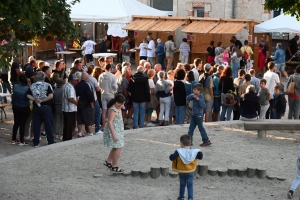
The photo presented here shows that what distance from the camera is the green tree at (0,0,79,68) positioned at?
1055cm

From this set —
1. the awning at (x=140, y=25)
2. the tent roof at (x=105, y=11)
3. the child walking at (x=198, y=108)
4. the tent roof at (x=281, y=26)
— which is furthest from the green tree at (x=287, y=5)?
the awning at (x=140, y=25)

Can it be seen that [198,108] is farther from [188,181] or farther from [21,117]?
[21,117]

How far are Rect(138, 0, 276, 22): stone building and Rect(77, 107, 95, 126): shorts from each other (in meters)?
16.7

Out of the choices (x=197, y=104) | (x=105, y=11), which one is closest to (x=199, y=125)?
(x=197, y=104)

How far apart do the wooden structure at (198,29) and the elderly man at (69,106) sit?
13185mm

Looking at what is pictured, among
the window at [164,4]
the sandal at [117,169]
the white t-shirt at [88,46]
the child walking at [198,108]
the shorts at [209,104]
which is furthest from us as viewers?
the window at [164,4]

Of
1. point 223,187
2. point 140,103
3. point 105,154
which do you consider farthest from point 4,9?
point 140,103

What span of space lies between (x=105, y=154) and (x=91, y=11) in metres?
15.2

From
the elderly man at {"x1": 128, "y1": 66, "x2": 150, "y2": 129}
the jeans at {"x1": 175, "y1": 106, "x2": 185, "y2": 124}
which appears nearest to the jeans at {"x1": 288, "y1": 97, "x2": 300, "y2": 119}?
the jeans at {"x1": 175, "y1": 106, "x2": 185, "y2": 124}

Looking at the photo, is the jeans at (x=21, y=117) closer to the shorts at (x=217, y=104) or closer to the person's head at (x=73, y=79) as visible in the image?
the person's head at (x=73, y=79)

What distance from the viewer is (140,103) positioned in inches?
671

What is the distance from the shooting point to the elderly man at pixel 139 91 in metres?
16.9

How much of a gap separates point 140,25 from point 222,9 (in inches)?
184

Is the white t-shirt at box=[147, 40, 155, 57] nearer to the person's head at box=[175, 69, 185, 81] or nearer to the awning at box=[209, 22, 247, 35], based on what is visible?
the awning at box=[209, 22, 247, 35]
